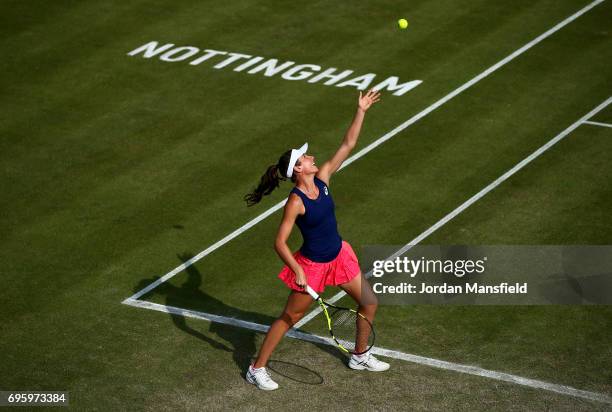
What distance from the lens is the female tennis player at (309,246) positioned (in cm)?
1184

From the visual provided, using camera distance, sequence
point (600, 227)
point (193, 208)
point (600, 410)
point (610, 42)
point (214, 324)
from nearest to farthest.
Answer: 1. point (600, 410)
2. point (214, 324)
3. point (600, 227)
4. point (193, 208)
5. point (610, 42)

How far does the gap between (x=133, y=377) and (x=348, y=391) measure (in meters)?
2.63

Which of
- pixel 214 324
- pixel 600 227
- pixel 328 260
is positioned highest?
pixel 328 260

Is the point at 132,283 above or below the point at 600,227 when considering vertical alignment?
above

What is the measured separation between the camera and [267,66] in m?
22.9

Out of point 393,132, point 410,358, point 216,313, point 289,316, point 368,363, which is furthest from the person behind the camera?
point 393,132

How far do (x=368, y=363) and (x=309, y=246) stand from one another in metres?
1.73

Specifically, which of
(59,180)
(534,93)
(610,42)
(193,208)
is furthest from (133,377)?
(610,42)

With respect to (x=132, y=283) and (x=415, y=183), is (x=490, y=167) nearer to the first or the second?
(x=415, y=183)

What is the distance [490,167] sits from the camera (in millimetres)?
18391

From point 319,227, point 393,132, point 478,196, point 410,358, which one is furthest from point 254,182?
point 319,227

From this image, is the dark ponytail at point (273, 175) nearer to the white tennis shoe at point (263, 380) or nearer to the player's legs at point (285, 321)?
the player's legs at point (285, 321)

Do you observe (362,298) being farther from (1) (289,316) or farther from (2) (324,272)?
(1) (289,316)

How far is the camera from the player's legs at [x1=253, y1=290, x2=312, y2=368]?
12.1 meters
